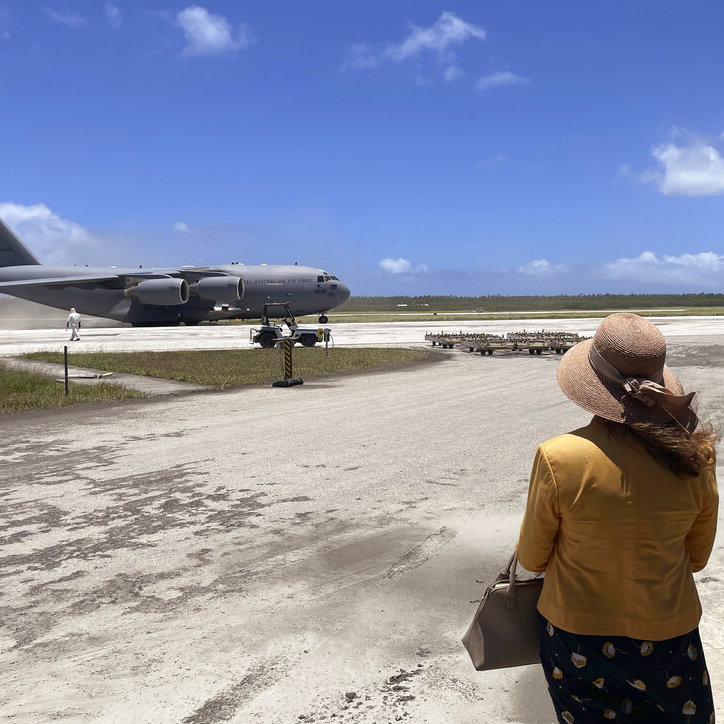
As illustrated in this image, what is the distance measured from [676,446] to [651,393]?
185 mm

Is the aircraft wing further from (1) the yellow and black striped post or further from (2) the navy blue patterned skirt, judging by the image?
(2) the navy blue patterned skirt

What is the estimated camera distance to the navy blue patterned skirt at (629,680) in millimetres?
A: 2371

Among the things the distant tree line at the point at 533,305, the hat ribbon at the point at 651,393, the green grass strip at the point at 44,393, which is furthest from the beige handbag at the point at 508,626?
the distant tree line at the point at 533,305

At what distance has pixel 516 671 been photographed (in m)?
4.36

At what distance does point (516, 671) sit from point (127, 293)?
42.6m

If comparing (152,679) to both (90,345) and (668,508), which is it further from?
(90,345)

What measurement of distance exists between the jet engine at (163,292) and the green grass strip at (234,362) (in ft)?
39.6

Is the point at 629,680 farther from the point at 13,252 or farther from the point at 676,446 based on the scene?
the point at 13,252

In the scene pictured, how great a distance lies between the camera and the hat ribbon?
2.33 meters

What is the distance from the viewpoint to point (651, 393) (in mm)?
2328

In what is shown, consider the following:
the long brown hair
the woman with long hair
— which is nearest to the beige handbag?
the woman with long hair

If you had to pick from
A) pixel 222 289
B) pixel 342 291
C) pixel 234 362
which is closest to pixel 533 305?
pixel 342 291

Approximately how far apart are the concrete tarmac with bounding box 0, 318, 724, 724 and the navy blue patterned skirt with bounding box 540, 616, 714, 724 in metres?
1.58

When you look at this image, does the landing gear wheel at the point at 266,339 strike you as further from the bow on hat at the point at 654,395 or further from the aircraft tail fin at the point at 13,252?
the bow on hat at the point at 654,395
